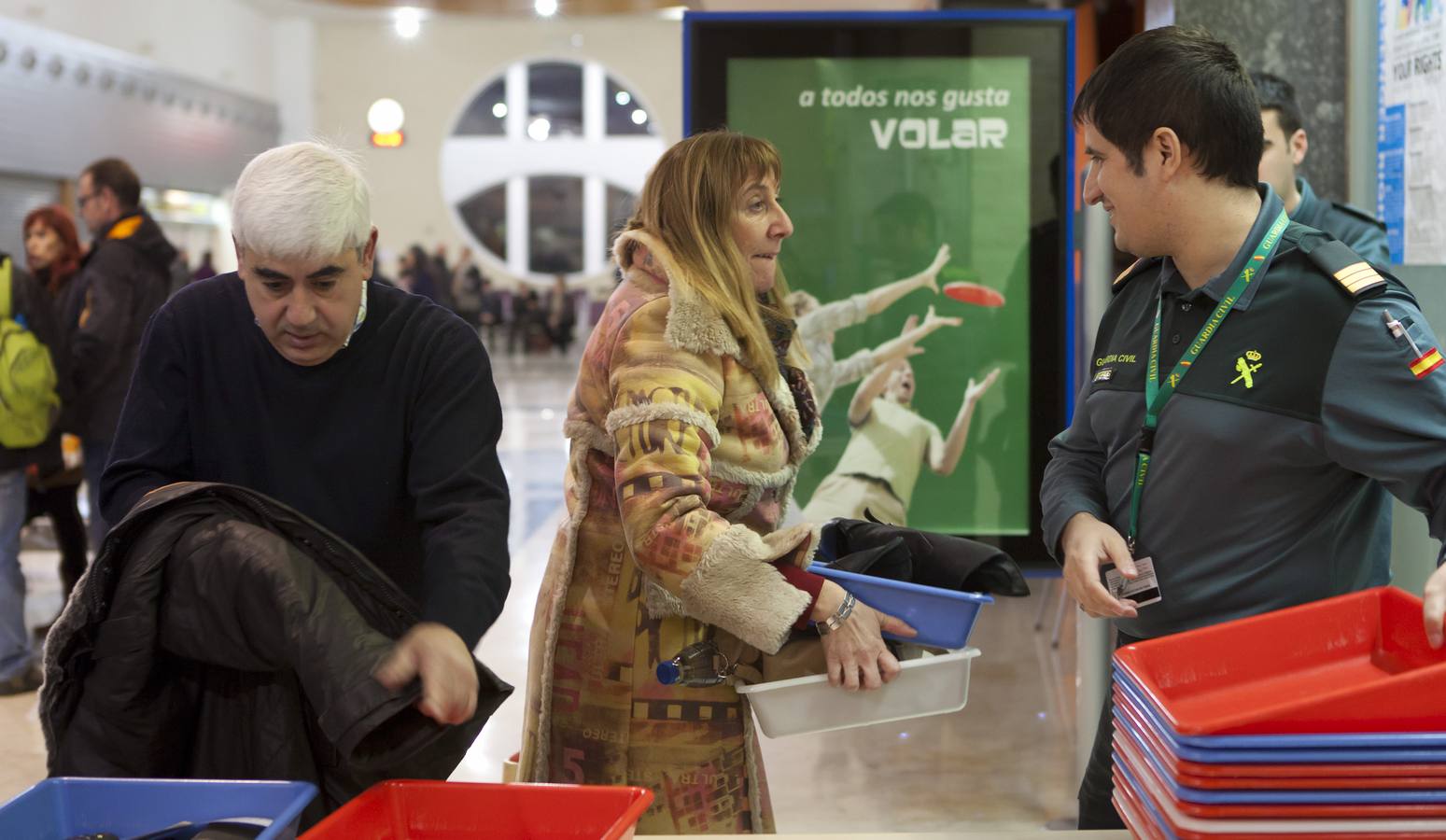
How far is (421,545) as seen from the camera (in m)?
1.75

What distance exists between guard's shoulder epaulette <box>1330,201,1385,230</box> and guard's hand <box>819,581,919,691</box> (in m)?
1.94

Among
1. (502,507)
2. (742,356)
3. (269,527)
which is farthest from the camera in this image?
(742,356)

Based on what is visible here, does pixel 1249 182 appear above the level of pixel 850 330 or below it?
above

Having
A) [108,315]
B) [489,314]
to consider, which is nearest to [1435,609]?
[108,315]

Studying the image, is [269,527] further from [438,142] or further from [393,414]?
[438,142]

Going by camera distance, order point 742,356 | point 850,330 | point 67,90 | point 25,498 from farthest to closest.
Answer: point 67,90, point 25,498, point 850,330, point 742,356

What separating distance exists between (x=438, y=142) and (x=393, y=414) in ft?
71.8

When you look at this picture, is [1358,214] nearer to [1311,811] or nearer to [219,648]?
[1311,811]

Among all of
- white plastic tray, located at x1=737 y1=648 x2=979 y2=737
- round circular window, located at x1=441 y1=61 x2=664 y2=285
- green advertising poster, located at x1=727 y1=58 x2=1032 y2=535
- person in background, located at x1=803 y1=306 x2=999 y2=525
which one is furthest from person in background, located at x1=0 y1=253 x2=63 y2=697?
round circular window, located at x1=441 y1=61 x2=664 y2=285

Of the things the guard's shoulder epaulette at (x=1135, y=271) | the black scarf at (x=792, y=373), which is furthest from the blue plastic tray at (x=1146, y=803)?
the black scarf at (x=792, y=373)

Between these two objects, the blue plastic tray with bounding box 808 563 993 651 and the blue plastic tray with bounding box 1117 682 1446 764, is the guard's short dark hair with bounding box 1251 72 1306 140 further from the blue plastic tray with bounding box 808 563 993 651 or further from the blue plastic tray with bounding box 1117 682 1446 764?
the blue plastic tray with bounding box 1117 682 1446 764

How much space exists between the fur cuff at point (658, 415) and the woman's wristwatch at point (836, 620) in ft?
1.01

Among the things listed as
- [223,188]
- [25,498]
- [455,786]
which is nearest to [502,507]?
[455,786]

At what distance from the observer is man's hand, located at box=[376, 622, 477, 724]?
51.9 inches
